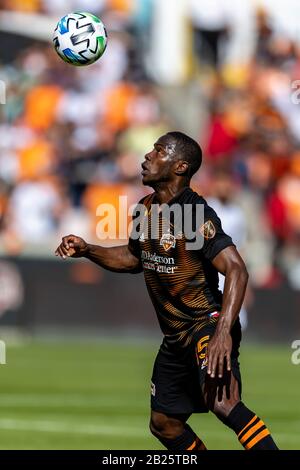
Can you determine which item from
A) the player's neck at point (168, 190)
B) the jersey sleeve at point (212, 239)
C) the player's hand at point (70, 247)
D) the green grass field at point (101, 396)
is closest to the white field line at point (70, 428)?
the green grass field at point (101, 396)

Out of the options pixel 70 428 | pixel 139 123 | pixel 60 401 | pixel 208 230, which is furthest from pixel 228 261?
pixel 139 123

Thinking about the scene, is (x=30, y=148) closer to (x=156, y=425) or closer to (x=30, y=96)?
(x=30, y=96)

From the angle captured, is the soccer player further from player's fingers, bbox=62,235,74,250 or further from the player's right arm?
the player's right arm

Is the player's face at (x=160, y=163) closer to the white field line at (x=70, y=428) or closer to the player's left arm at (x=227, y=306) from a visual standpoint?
the player's left arm at (x=227, y=306)

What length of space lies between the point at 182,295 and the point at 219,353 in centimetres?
74

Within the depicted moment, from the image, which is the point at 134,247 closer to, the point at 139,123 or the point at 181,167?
the point at 181,167

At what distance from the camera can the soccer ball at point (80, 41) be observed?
30.0 ft

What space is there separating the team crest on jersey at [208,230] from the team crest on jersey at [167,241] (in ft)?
1.04

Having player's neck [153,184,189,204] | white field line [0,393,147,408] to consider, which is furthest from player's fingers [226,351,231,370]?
white field line [0,393,147,408]

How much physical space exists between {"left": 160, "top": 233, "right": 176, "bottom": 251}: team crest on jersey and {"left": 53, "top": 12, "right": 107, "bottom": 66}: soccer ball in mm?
2206

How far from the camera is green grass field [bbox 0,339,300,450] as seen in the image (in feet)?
33.8

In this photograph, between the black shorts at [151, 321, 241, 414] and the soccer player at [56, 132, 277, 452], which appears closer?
the soccer player at [56, 132, 277, 452]

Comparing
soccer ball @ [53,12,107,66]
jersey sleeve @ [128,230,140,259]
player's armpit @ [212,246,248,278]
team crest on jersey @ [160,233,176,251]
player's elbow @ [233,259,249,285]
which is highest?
soccer ball @ [53,12,107,66]

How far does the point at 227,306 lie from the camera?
6.96 meters
